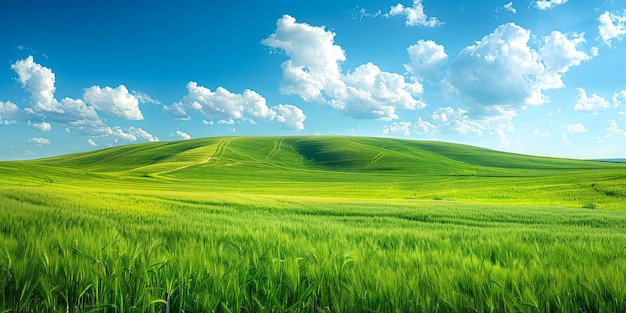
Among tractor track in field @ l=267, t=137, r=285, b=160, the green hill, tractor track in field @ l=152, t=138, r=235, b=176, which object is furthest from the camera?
tractor track in field @ l=267, t=137, r=285, b=160

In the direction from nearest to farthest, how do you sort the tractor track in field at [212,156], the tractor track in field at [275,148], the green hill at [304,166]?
the green hill at [304,166] → the tractor track in field at [212,156] → the tractor track in field at [275,148]

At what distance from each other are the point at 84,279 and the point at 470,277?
2.21 m

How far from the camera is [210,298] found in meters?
1.62

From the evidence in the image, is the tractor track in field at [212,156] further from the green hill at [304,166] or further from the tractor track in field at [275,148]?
the tractor track in field at [275,148]

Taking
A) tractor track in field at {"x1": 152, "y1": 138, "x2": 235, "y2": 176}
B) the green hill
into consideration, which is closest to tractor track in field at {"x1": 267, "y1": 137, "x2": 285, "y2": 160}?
the green hill

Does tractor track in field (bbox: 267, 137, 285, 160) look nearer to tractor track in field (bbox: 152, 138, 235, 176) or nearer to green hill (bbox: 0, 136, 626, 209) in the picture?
green hill (bbox: 0, 136, 626, 209)

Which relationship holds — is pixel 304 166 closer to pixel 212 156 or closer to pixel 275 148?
pixel 275 148

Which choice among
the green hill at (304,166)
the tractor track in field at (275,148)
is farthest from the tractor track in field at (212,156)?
the tractor track in field at (275,148)

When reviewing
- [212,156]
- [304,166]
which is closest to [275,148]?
[304,166]

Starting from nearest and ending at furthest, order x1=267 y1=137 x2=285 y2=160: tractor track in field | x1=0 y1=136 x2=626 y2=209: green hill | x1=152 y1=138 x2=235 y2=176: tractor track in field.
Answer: x1=0 y1=136 x2=626 y2=209: green hill, x1=152 y1=138 x2=235 y2=176: tractor track in field, x1=267 y1=137 x2=285 y2=160: tractor track in field

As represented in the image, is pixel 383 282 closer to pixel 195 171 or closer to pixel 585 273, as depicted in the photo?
pixel 585 273

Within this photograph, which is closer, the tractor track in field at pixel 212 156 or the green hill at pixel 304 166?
the green hill at pixel 304 166

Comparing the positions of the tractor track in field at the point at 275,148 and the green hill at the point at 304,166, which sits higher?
the tractor track in field at the point at 275,148

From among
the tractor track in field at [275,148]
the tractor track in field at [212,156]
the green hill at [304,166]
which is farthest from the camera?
the tractor track in field at [275,148]
